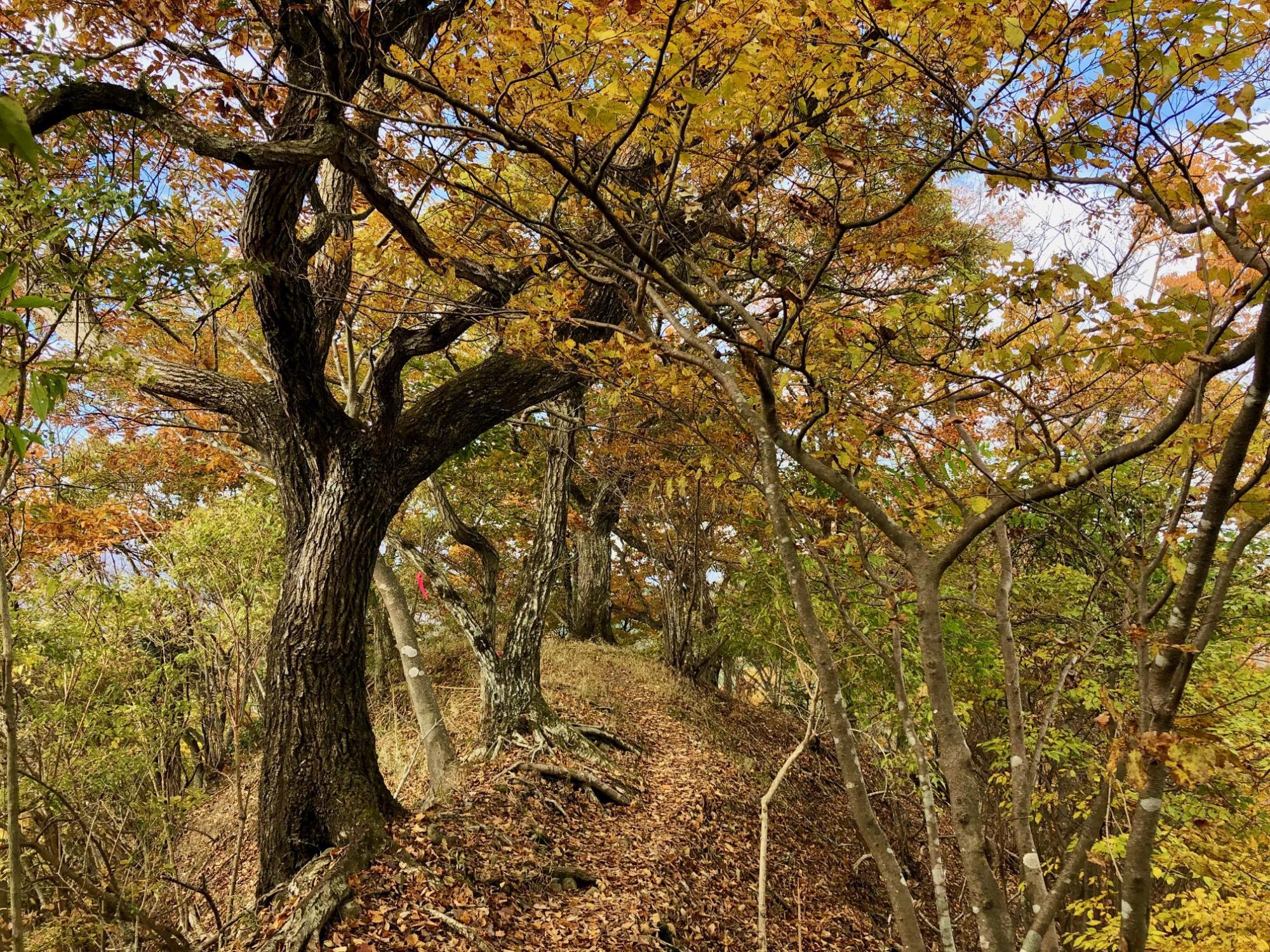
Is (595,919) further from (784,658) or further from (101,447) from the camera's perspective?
(101,447)

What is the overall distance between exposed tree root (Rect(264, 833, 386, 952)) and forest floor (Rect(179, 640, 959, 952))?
8cm

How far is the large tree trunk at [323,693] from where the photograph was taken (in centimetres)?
377

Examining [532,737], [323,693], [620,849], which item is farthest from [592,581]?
[323,693]

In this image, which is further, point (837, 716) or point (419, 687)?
point (419, 687)

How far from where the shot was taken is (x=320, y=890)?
3.35m

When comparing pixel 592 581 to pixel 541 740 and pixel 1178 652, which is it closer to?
pixel 541 740

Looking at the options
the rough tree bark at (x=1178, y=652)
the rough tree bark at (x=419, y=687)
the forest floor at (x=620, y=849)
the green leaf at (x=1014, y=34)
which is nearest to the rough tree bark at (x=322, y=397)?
the forest floor at (x=620, y=849)

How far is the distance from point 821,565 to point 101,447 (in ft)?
42.6

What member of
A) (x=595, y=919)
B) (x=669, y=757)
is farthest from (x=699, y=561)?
(x=595, y=919)

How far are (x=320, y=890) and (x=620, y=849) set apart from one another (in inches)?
92.0

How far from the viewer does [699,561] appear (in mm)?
9797

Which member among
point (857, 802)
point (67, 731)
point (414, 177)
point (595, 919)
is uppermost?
point (414, 177)

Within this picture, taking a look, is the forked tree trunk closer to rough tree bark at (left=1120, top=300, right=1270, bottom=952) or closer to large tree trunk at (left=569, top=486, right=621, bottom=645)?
rough tree bark at (left=1120, top=300, right=1270, bottom=952)

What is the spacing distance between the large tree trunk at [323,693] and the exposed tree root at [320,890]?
9 cm
